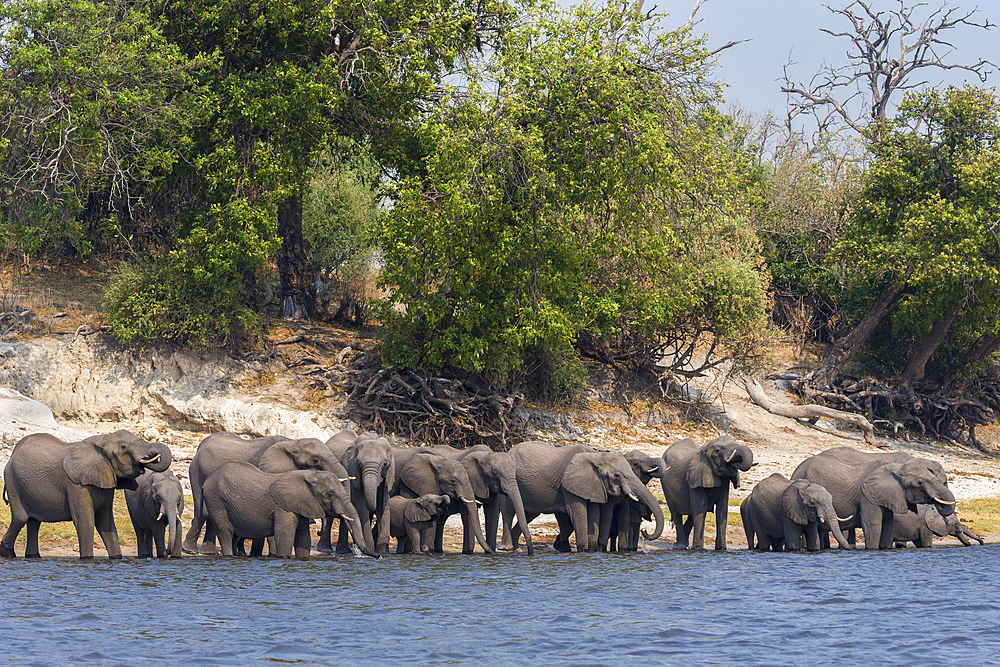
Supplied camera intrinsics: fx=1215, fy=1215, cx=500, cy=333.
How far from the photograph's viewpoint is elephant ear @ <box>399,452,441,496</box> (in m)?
20.5

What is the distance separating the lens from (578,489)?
20703mm

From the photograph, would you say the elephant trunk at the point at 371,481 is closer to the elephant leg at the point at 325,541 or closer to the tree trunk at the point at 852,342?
the elephant leg at the point at 325,541

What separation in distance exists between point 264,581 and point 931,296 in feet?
88.5

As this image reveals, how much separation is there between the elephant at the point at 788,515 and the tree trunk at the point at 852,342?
18333 mm

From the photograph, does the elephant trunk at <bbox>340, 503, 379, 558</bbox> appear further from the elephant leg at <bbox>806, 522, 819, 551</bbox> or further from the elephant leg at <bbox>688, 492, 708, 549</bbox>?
the elephant leg at <bbox>806, 522, 819, 551</bbox>

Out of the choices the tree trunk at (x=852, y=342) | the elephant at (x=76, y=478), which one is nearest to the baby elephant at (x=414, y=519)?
the elephant at (x=76, y=478)

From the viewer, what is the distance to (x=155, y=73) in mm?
29797

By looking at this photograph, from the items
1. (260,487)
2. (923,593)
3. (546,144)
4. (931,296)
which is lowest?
(923,593)

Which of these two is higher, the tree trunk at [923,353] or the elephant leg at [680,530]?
the tree trunk at [923,353]

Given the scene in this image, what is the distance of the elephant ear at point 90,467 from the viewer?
1777 cm

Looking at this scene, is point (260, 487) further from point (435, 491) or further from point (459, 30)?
point (459, 30)

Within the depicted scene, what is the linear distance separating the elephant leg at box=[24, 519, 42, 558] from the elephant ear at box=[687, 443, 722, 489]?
10.6 metres

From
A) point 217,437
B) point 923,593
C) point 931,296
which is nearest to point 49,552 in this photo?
point 217,437

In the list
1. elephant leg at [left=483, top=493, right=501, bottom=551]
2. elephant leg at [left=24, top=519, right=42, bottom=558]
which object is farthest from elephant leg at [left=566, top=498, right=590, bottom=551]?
elephant leg at [left=24, top=519, right=42, bottom=558]
